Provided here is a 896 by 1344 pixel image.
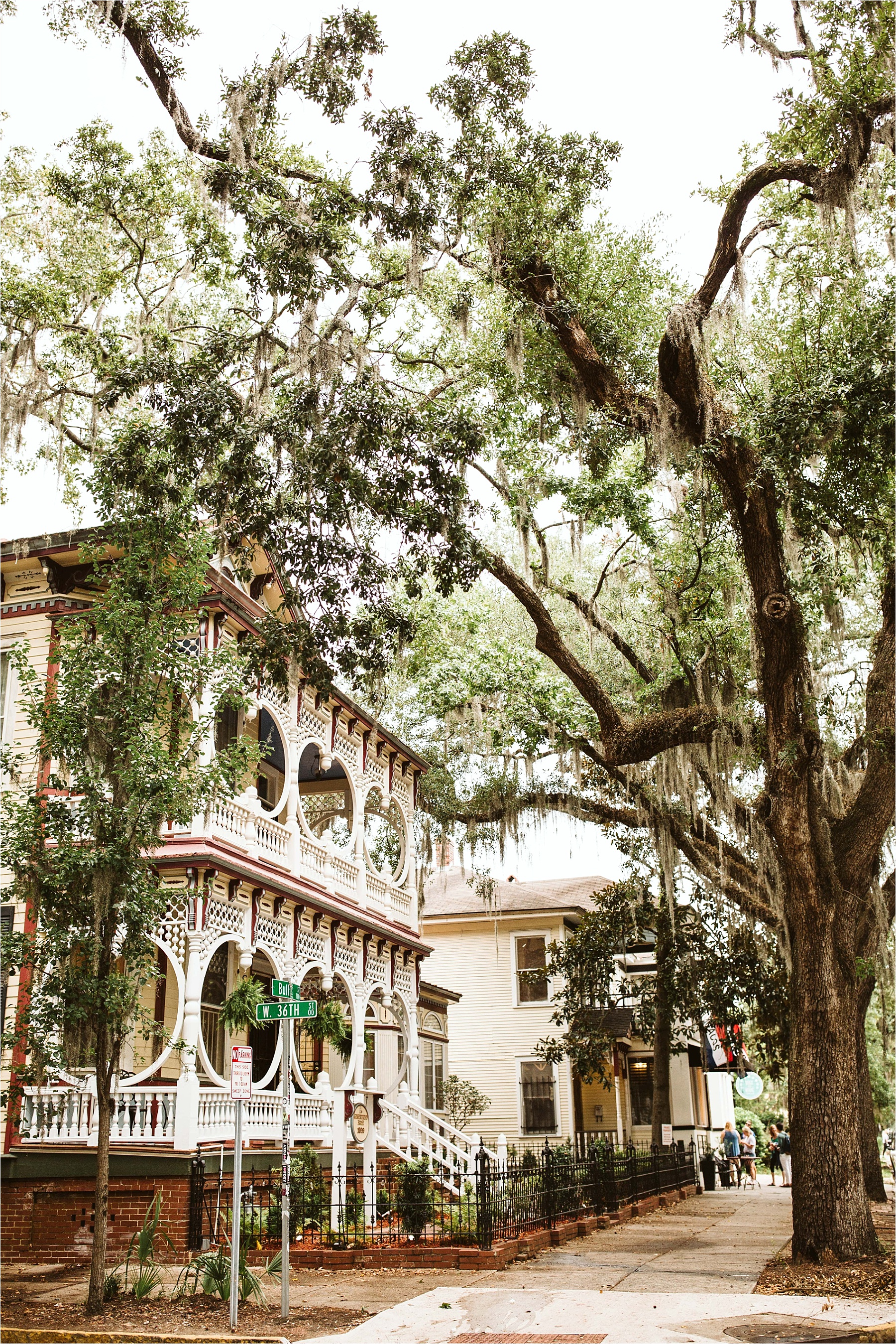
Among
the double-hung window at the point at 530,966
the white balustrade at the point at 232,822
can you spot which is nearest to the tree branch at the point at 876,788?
the white balustrade at the point at 232,822

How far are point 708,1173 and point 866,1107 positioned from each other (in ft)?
58.4

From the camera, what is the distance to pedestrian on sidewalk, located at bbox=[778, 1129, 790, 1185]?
1164 inches

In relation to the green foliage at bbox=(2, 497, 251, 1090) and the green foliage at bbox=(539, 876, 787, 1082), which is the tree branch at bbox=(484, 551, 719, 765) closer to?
the green foliage at bbox=(2, 497, 251, 1090)

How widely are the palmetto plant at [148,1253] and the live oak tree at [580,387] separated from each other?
20.6 ft

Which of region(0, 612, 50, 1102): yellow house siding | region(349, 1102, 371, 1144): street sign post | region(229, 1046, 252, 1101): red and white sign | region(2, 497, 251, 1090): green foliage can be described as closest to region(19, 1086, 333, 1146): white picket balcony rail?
region(0, 612, 50, 1102): yellow house siding

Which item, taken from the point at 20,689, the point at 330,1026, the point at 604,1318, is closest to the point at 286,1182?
the point at 604,1318

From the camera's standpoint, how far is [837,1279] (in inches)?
438

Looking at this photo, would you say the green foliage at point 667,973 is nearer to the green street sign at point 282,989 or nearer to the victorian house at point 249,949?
the victorian house at point 249,949

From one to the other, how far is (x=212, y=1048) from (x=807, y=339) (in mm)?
13815

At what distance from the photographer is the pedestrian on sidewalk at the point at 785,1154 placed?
2956cm

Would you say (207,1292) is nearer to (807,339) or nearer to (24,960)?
(24,960)

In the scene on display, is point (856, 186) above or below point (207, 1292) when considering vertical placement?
above

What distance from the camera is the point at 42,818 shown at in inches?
435

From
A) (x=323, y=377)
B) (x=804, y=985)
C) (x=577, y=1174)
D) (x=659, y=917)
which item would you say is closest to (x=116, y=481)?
(x=323, y=377)
